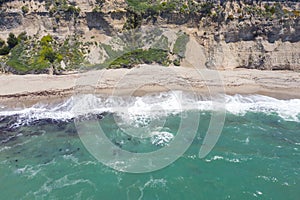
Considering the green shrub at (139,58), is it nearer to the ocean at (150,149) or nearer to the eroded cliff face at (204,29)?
the eroded cliff face at (204,29)

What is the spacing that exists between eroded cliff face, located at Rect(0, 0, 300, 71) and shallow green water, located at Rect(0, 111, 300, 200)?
15.2m

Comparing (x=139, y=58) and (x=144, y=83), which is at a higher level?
(x=139, y=58)

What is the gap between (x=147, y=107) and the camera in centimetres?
3597

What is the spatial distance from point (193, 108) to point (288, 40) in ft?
63.3

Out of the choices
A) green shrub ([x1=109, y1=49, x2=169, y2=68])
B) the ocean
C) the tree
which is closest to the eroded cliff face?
the tree

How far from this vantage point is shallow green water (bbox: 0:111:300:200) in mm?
22266

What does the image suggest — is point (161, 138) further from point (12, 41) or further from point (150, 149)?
point (12, 41)

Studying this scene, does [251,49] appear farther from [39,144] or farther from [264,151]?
[39,144]

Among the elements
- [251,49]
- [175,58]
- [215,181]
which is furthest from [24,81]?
[251,49]

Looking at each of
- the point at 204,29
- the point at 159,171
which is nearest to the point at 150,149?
the point at 159,171

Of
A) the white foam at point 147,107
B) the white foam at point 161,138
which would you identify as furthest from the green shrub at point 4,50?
the white foam at point 161,138

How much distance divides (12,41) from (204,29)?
96.9 feet

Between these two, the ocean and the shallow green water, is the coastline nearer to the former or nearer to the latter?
the ocean

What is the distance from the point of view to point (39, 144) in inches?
1143
